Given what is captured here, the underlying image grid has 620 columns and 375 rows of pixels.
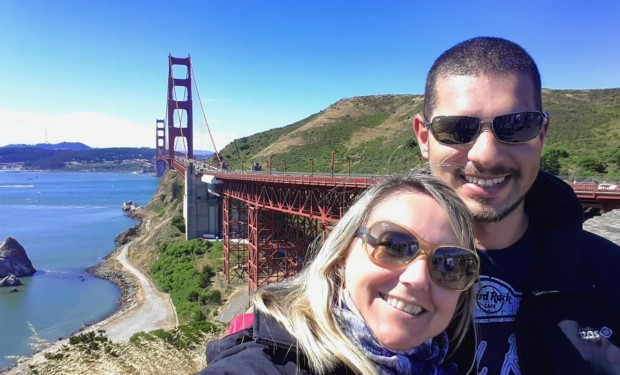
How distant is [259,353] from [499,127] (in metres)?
1.15

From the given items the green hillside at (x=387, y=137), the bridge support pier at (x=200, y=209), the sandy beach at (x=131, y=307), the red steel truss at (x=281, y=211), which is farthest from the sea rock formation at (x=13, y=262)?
the green hillside at (x=387, y=137)

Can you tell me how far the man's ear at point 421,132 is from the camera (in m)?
1.86

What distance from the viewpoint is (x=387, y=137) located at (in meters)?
60.6

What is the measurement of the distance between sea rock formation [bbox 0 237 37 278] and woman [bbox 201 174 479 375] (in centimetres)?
3965

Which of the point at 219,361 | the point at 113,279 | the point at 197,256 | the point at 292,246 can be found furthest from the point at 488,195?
the point at 113,279

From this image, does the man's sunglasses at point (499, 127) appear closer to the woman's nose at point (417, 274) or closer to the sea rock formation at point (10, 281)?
the woman's nose at point (417, 274)

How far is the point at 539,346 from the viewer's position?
164 cm

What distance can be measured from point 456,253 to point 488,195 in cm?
35

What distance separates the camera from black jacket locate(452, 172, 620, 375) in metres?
1.56

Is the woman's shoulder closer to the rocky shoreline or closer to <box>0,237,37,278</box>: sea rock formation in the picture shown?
the rocky shoreline

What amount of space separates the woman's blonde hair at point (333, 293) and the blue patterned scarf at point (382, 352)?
0.04 m

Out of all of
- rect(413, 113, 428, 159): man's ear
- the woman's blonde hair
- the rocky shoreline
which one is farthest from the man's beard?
the rocky shoreline

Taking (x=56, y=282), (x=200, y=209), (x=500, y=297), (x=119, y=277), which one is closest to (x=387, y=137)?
(x=200, y=209)

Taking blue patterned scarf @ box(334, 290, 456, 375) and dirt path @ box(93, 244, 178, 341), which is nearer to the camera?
blue patterned scarf @ box(334, 290, 456, 375)
